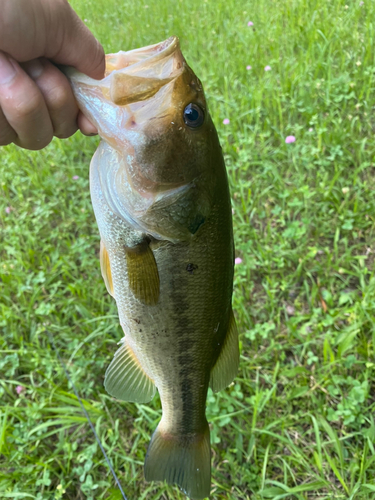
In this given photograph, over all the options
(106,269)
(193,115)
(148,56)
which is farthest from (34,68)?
(106,269)

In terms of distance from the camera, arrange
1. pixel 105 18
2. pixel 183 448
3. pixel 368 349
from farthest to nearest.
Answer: pixel 105 18 < pixel 368 349 < pixel 183 448

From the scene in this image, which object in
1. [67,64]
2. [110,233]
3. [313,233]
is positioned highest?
[67,64]

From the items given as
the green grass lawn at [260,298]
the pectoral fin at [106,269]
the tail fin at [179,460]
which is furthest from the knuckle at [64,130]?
the green grass lawn at [260,298]

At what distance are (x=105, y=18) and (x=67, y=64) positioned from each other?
615cm

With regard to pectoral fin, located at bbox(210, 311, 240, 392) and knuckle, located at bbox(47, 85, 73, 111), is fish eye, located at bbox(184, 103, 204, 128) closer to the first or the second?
knuckle, located at bbox(47, 85, 73, 111)

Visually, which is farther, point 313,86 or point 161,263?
point 313,86

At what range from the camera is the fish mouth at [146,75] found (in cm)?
108

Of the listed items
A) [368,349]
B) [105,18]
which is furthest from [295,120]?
[105,18]

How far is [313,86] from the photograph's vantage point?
3271mm

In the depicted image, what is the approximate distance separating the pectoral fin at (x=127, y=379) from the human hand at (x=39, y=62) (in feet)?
2.98

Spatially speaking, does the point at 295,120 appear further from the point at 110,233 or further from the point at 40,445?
the point at 40,445

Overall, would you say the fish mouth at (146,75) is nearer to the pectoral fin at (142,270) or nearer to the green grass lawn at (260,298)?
the pectoral fin at (142,270)

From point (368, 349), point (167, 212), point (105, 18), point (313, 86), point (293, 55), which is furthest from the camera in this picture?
point (105, 18)

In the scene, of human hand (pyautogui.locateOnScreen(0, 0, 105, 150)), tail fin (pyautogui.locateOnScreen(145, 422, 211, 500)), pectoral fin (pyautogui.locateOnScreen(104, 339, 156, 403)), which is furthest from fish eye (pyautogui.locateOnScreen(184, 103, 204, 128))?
tail fin (pyautogui.locateOnScreen(145, 422, 211, 500))
